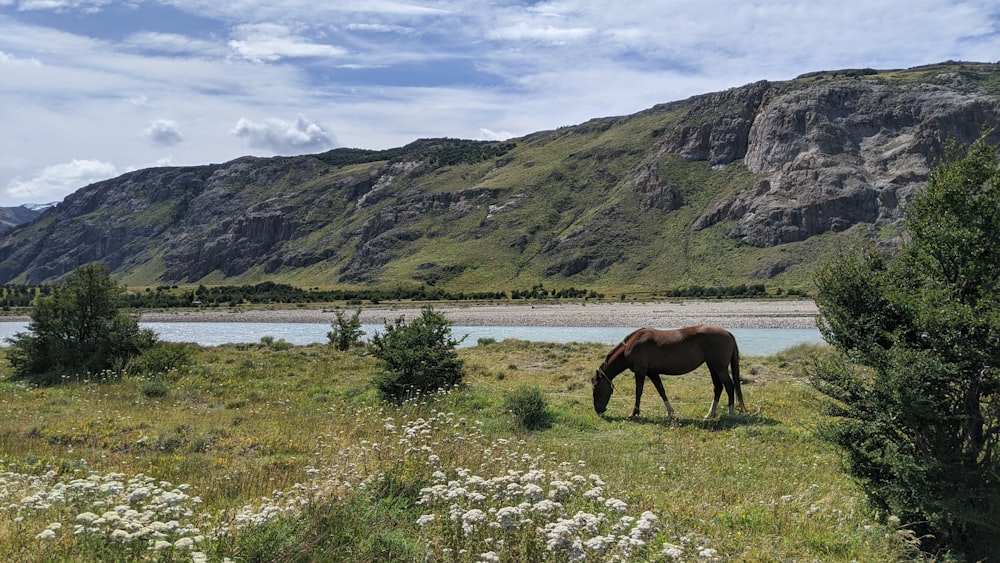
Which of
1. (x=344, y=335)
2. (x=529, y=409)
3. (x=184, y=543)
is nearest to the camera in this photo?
(x=184, y=543)

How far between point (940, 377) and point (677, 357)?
8031 mm

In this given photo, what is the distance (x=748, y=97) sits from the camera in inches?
6821

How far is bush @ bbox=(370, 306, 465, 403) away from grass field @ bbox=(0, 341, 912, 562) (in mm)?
1052

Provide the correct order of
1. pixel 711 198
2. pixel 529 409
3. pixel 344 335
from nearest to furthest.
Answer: pixel 529 409
pixel 344 335
pixel 711 198

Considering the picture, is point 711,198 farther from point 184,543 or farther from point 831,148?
point 184,543

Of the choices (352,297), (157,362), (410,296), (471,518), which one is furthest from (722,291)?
(471,518)

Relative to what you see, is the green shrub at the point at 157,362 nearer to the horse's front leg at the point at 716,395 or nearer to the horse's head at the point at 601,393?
the horse's head at the point at 601,393

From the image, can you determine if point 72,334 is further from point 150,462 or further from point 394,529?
point 394,529

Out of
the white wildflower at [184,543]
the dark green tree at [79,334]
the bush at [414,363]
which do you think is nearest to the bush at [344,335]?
the dark green tree at [79,334]

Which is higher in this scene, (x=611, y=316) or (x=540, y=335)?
(x=611, y=316)

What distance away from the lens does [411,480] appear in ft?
23.9

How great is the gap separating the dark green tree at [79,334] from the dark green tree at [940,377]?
22.0 meters

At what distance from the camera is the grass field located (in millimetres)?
5211

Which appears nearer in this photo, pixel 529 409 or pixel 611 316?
pixel 529 409
